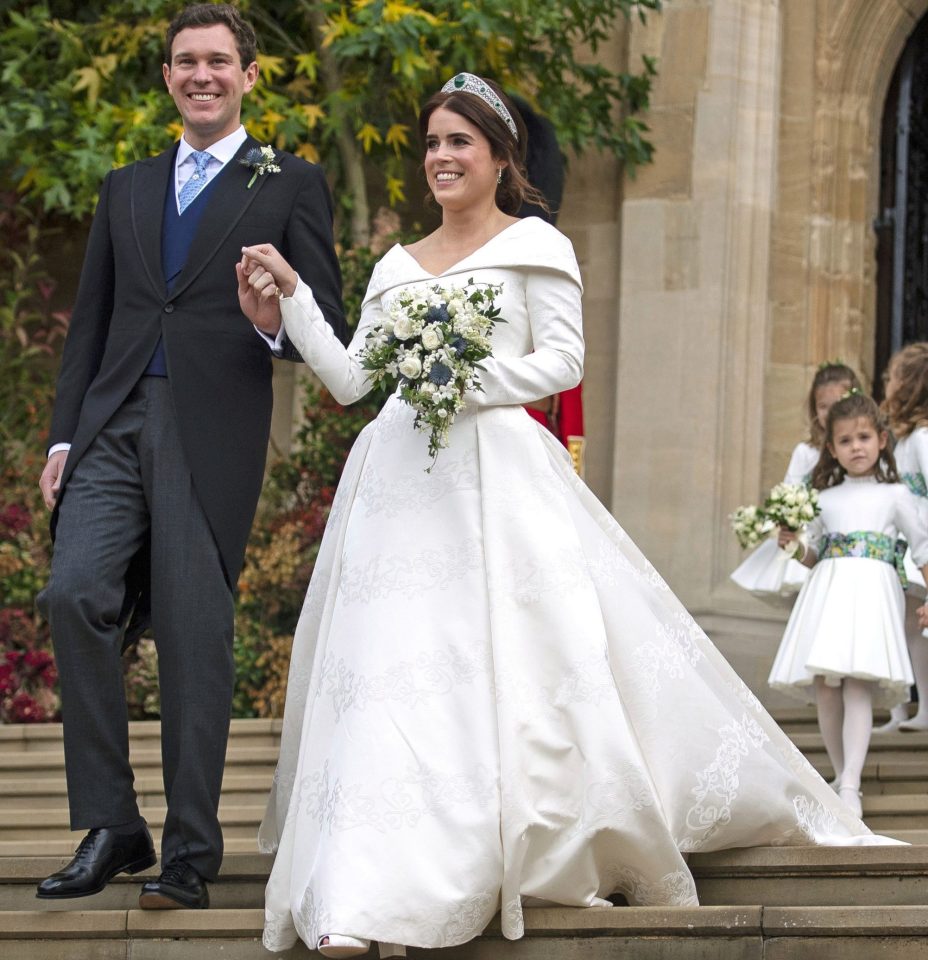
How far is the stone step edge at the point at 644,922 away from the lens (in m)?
4.06

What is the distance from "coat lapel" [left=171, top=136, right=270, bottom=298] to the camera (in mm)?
4543

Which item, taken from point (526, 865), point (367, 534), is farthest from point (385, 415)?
point (526, 865)

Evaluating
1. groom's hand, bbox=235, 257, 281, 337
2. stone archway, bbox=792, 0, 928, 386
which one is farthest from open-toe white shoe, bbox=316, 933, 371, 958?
stone archway, bbox=792, 0, 928, 386

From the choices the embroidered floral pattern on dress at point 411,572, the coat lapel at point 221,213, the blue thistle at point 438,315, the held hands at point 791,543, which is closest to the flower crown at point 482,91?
the coat lapel at point 221,213

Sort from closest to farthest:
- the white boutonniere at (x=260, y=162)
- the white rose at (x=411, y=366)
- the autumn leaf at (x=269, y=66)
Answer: the white rose at (x=411, y=366) → the white boutonniere at (x=260, y=162) → the autumn leaf at (x=269, y=66)

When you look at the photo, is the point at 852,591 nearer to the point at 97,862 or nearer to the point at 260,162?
the point at 260,162

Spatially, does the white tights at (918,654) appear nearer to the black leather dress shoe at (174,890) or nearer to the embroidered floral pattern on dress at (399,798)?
the embroidered floral pattern on dress at (399,798)

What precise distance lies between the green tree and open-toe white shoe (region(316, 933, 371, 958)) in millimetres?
5800

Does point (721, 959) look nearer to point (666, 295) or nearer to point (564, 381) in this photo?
point (564, 381)

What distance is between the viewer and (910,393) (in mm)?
7328


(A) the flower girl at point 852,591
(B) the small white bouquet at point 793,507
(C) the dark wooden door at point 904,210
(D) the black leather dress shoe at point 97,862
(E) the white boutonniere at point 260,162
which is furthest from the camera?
(C) the dark wooden door at point 904,210

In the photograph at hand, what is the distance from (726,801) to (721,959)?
1.68 feet

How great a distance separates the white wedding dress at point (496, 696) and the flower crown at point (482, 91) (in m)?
0.28

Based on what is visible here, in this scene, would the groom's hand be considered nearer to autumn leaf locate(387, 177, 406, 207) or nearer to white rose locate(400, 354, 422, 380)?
white rose locate(400, 354, 422, 380)
